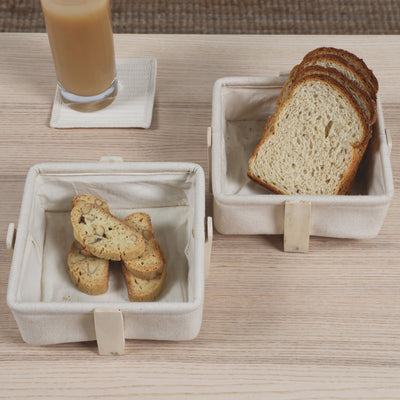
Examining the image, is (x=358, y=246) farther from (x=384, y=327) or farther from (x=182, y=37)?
(x=182, y=37)

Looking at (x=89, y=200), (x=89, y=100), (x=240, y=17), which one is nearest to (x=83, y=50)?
(x=89, y=100)

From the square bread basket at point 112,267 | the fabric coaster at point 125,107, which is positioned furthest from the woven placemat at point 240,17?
the square bread basket at point 112,267

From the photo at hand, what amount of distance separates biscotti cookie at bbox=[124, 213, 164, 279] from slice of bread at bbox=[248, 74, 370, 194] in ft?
0.61

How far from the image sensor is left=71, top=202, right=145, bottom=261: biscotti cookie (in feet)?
2.76

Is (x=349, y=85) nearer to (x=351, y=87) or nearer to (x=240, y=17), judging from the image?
(x=351, y=87)

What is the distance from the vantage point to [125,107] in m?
1.13

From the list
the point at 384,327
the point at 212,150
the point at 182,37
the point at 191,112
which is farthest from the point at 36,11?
the point at 384,327

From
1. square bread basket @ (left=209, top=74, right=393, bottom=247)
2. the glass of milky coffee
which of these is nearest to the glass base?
the glass of milky coffee

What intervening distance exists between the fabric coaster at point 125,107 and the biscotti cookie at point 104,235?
0.27 m

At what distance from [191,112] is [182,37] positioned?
20cm

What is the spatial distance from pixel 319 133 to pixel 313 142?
15 millimetres

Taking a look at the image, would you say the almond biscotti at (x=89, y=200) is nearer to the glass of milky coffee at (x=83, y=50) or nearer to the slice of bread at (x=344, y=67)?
the glass of milky coffee at (x=83, y=50)

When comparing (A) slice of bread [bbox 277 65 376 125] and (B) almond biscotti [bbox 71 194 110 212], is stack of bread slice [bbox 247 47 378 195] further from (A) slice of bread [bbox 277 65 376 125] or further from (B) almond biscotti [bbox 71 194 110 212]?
(B) almond biscotti [bbox 71 194 110 212]

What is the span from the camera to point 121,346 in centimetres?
82
